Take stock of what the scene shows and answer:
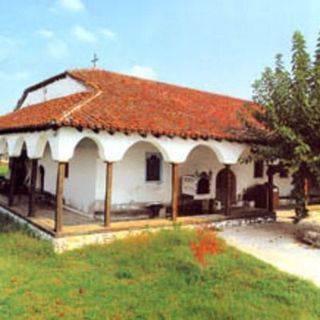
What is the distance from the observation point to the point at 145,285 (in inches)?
360

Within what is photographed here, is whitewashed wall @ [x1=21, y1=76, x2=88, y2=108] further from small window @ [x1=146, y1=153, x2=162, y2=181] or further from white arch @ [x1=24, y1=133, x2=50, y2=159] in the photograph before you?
small window @ [x1=146, y1=153, x2=162, y2=181]

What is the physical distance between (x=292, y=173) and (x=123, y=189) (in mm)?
5952

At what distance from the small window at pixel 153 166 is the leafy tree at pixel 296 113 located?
12.8ft

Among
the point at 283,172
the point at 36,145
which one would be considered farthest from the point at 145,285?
the point at 283,172

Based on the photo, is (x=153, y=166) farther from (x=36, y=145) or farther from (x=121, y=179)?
(x=36, y=145)

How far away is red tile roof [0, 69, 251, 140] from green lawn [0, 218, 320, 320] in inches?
140

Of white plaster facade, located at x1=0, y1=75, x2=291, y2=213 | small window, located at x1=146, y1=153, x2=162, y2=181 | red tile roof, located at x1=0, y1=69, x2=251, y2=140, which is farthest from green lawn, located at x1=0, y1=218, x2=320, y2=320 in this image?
small window, located at x1=146, y1=153, x2=162, y2=181

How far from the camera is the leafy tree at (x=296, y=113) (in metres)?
12.5

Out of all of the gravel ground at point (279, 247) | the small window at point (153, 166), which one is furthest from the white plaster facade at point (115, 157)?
the gravel ground at point (279, 247)

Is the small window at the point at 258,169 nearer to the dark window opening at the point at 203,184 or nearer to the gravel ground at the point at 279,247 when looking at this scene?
the dark window opening at the point at 203,184

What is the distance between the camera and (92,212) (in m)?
14.4

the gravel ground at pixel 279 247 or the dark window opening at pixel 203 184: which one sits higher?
the dark window opening at pixel 203 184

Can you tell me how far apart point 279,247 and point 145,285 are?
513cm

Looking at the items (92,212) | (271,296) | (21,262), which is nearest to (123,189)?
(92,212)
